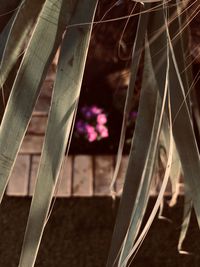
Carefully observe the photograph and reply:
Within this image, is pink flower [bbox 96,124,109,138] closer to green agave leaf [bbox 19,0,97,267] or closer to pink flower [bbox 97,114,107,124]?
pink flower [bbox 97,114,107,124]

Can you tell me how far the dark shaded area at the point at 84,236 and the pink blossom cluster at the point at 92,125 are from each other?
0.30 metres

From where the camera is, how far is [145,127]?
1.01 meters

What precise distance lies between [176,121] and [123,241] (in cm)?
26

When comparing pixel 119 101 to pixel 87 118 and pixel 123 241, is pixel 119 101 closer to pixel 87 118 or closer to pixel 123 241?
pixel 87 118

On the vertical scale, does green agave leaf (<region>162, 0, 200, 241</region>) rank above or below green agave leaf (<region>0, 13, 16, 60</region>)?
below

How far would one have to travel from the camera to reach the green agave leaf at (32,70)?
905 millimetres

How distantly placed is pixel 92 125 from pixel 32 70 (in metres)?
1.38

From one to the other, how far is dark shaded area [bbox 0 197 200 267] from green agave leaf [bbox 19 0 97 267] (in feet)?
3.34

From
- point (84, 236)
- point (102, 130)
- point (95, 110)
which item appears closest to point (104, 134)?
point (102, 130)

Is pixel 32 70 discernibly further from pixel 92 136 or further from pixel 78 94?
pixel 92 136

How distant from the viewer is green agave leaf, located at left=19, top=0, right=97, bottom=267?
937mm

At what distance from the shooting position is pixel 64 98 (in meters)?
0.95

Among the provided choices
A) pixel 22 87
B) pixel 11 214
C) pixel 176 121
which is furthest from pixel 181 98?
pixel 11 214

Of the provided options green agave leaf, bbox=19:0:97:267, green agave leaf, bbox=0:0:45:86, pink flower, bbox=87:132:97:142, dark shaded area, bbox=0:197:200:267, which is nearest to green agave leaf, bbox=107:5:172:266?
green agave leaf, bbox=19:0:97:267
